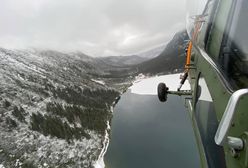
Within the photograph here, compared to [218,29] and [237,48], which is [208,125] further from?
[218,29]

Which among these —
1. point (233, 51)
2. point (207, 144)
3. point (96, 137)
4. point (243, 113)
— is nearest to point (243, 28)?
point (233, 51)

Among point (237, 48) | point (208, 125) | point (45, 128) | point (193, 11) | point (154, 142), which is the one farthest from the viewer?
point (45, 128)

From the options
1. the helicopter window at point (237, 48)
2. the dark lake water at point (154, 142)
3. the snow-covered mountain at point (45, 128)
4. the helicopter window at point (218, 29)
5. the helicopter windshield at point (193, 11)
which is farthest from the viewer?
the snow-covered mountain at point (45, 128)

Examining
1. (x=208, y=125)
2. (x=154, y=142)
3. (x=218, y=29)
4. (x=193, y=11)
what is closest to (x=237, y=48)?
(x=218, y=29)

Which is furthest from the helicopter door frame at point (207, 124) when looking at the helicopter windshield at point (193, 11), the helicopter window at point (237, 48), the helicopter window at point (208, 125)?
the helicopter windshield at point (193, 11)

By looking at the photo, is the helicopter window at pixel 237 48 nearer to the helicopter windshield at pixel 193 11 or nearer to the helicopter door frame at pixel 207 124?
the helicopter door frame at pixel 207 124

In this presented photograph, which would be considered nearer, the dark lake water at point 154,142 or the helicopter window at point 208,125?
the helicopter window at point 208,125
